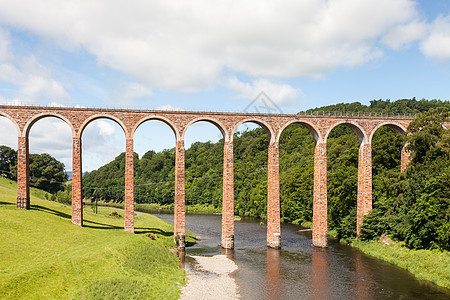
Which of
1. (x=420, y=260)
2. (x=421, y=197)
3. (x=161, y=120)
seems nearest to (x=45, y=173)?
(x=161, y=120)

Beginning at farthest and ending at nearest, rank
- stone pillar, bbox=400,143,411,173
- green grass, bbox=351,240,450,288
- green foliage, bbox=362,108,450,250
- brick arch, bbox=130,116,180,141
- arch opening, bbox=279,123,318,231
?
arch opening, bbox=279,123,318,231 < stone pillar, bbox=400,143,411,173 < brick arch, bbox=130,116,180,141 < green foliage, bbox=362,108,450,250 < green grass, bbox=351,240,450,288

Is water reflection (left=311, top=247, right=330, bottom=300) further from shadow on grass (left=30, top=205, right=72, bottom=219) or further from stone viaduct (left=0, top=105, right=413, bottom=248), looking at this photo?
shadow on grass (left=30, top=205, right=72, bottom=219)

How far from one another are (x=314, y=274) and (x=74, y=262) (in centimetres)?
2164

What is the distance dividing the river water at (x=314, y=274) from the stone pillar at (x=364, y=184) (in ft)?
17.3

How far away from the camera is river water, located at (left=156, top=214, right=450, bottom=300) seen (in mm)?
27062

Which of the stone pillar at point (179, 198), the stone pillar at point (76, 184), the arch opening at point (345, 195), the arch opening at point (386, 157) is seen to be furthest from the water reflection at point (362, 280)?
the stone pillar at point (76, 184)

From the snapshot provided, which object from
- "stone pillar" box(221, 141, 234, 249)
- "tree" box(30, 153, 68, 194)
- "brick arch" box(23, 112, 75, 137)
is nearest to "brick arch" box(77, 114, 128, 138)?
"brick arch" box(23, 112, 75, 137)

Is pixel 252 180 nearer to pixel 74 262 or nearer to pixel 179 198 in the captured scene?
pixel 179 198

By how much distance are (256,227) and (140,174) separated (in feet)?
348

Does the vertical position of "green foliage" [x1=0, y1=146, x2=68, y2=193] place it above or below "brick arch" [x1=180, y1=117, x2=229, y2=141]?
below

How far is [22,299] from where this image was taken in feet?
65.9

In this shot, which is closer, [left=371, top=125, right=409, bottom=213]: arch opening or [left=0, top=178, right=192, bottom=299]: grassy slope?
[left=0, top=178, right=192, bottom=299]: grassy slope

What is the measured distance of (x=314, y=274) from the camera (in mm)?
32469

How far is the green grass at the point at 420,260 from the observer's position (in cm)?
2934
